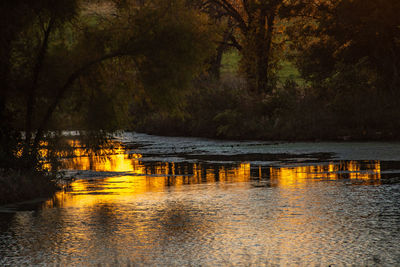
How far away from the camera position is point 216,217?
13.5m

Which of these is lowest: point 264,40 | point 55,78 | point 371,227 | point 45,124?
point 371,227

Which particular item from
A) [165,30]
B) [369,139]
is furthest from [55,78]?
[369,139]

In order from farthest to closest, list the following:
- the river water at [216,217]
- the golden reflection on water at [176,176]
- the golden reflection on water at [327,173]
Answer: the golden reflection on water at [327,173] → the golden reflection on water at [176,176] → the river water at [216,217]

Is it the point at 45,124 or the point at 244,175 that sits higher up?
the point at 45,124

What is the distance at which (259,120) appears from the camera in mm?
41562

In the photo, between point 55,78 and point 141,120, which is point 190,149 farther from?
point 141,120

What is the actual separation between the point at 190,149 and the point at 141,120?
66.7ft

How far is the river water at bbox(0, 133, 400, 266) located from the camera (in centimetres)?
1020

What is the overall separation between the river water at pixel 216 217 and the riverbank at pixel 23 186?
44 cm

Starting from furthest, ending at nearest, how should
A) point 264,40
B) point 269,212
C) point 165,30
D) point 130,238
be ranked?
point 264,40
point 165,30
point 269,212
point 130,238

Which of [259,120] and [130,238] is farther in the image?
[259,120]

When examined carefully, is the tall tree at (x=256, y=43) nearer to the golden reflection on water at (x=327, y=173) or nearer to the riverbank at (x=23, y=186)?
the golden reflection on water at (x=327, y=173)

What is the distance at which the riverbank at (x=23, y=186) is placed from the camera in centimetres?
1645

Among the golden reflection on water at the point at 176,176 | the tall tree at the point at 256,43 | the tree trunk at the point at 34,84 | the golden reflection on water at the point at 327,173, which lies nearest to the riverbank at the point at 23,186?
the golden reflection on water at the point at 176,176
